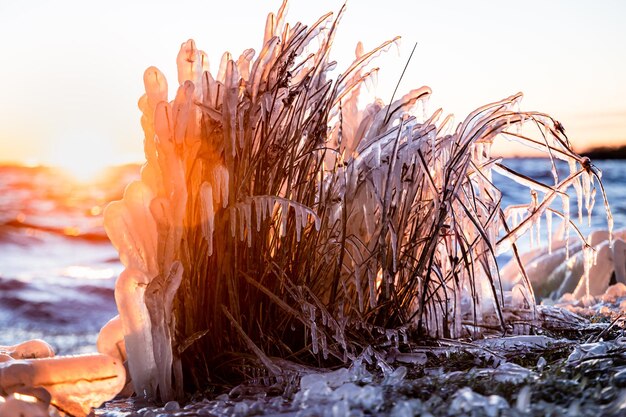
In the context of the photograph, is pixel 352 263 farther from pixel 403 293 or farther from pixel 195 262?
pixel 195 262

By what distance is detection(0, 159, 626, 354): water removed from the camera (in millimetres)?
5543

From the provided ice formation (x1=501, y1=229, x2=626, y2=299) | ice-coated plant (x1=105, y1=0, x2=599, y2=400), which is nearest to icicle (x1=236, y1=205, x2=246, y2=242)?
ice-coated plant (x1=105, y1=0, x2=599, y2=400)

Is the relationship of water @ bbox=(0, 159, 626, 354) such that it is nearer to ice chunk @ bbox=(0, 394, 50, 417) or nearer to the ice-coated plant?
the ice-coated plant

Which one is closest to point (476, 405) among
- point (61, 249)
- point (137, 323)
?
point (137, 323)

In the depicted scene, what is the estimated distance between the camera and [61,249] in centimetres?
936

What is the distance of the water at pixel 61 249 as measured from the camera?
218 inches

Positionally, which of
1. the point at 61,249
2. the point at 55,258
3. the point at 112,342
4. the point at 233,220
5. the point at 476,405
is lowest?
the point at 476,405

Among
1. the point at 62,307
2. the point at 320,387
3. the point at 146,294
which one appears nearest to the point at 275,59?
the point at 146,294

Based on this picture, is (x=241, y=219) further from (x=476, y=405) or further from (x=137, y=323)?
(x=476, y=405)

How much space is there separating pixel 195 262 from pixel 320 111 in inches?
19.2

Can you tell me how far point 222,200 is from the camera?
1.77 m

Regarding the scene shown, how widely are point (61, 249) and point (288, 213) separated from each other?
26.4ft

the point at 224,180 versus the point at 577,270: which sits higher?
the point at 224,180

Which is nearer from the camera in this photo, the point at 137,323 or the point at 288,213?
the point at 137,323
